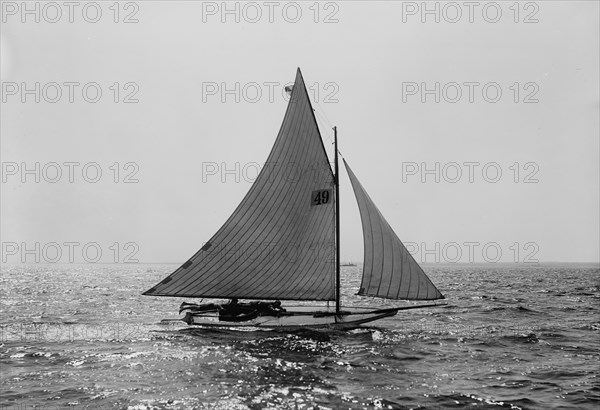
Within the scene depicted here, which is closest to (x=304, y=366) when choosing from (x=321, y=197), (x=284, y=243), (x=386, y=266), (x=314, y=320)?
(x=314, y=320)

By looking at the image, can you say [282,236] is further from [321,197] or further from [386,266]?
[386,266]

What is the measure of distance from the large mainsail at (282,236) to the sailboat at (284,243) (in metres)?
0.05

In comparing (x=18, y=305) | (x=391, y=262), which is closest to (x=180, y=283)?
(x=391, y=262)

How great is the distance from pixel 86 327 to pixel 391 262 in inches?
769

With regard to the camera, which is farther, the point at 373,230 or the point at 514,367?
the point at 373,230

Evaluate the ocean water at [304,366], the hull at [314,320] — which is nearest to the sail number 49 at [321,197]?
the hull at [314,320]

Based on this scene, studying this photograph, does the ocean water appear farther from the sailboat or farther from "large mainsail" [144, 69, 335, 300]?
"large mainsail" [144, 69, 335, 300]

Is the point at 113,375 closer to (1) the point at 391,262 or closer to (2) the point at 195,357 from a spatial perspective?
(2) the point at 195,357

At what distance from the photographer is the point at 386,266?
86.0ft

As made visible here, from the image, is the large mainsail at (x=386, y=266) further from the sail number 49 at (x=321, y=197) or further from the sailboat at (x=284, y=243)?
the sail number 49 at (x=321, y=197)

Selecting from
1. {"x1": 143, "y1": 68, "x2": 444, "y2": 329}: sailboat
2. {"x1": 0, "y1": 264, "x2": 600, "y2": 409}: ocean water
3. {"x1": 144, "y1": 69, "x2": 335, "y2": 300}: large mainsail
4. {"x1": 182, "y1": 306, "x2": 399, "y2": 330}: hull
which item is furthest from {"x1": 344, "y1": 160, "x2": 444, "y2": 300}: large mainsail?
{"x1": 0, "y1": 264, "x2": 600, "y2": 409}: ocean water

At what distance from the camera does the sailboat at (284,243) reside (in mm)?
27766

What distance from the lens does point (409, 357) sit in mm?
22719

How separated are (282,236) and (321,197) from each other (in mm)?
2863
